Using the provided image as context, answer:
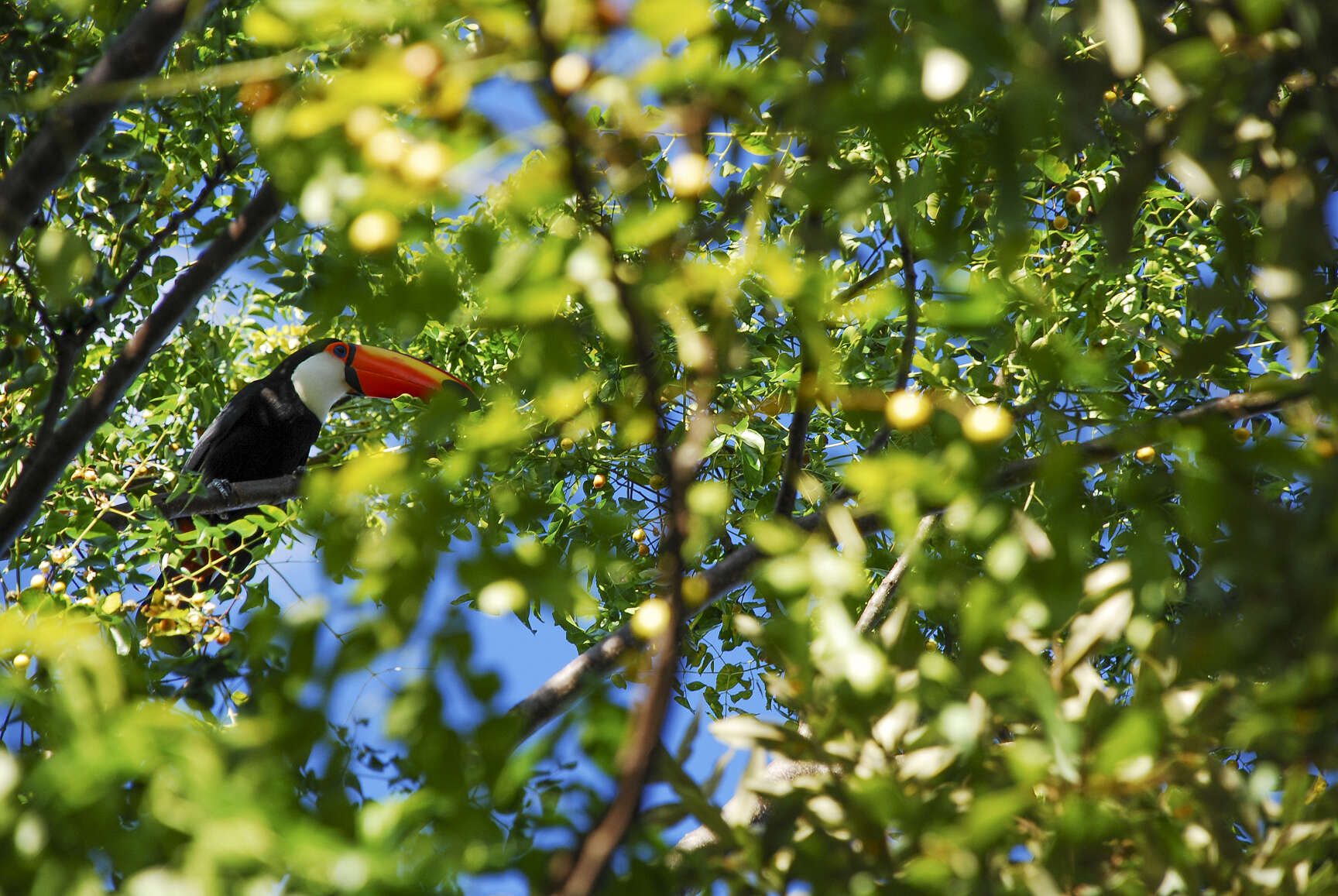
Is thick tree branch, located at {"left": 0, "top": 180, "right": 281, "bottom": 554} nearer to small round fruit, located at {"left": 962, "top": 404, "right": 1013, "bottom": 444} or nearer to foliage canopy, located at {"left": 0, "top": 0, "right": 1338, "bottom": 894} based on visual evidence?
foliage canopy, located at {"left": 0, "top": 0, "right": 1338, "bottom": 894}

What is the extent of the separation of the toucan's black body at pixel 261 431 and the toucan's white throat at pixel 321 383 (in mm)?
28

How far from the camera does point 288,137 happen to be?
3.12 feet

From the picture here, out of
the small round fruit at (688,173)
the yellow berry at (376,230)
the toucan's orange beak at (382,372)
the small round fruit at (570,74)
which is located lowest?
the small round fruit at (688,173)

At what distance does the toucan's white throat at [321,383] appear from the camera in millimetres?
4559

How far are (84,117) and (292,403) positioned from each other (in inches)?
121

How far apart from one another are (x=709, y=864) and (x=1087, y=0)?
898 millimetres

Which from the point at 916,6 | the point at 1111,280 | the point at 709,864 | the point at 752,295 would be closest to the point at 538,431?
the point at 752,295

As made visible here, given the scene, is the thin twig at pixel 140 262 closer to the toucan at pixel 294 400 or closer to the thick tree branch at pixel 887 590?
the thick tree branch at pixel 887 590

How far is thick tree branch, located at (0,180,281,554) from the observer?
1723 millimetres

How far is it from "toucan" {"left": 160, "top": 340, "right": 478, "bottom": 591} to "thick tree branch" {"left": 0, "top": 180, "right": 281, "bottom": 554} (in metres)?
2.21

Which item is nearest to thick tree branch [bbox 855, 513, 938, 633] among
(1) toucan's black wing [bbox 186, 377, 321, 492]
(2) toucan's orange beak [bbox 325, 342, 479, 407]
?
(2) toucan's orange beak [bbox 325, 342, 479, 407]

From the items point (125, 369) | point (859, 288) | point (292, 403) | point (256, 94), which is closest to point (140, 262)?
point (125, 369)

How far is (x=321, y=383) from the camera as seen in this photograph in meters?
4.67

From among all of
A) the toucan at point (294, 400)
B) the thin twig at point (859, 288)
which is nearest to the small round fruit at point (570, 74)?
the thin twig at point (859, 288)
